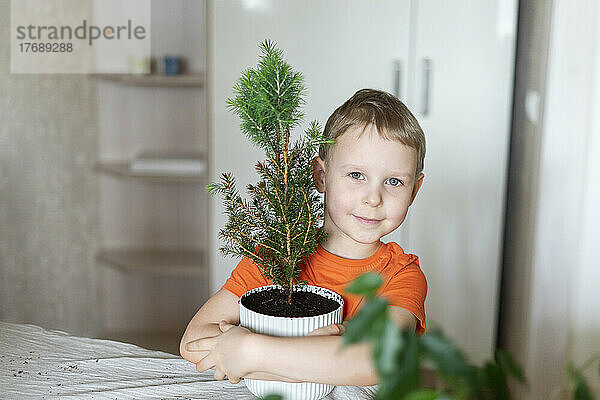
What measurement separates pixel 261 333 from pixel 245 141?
1.43 metres

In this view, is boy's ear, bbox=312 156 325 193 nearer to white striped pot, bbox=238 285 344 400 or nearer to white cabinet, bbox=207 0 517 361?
white striped pot, bbox=238 285 344 400

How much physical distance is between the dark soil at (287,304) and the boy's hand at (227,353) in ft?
0.12

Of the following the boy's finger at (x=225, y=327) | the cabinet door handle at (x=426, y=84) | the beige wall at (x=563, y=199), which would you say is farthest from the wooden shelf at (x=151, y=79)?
the boy's finger at (x=225, y=327)

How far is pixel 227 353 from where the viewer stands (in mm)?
764

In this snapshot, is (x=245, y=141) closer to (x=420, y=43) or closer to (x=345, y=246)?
(x=420, y=43)

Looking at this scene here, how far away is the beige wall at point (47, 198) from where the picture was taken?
2328 millimetres

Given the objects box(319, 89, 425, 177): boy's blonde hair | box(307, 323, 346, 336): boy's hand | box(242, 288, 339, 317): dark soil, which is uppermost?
box(319, 89, 425, 177): boy's blonde hair

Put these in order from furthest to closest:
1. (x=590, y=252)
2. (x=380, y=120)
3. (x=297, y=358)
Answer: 1. (x=590, y=252)
2. (x=380, y=120)
3. (x=297, y=358)

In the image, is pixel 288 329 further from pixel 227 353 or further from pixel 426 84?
pixel 426 84

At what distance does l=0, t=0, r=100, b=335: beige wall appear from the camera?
7.64 ft

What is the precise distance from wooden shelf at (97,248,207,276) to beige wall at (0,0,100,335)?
16 cm

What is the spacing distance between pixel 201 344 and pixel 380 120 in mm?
418

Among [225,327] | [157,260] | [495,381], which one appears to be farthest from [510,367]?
[157,260]

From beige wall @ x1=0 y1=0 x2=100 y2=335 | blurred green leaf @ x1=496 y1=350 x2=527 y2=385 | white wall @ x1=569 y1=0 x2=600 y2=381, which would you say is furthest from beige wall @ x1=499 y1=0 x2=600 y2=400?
beige wall @ x1=0 y1=0 x2=100 y2=335
